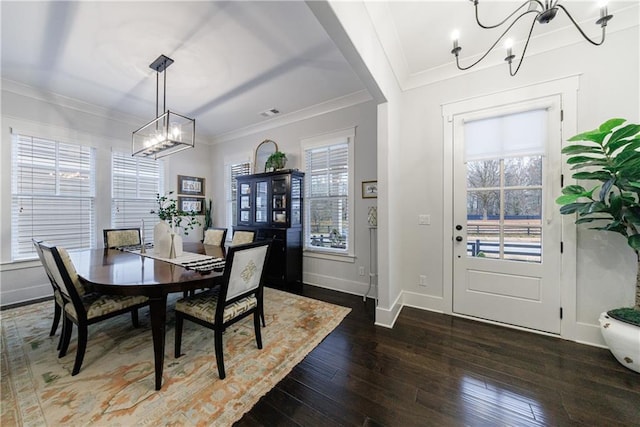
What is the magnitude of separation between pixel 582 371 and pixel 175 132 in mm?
4262

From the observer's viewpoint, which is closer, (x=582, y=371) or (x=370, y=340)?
(x=582, y=371)

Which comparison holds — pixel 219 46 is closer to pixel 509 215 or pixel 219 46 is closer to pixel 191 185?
pixel 191 185

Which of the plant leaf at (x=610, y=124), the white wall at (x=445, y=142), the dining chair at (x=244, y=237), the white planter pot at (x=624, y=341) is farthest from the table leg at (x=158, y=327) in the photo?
the plant leaf at (x=610, y=124)

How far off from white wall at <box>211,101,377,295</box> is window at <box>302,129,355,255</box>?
4.3 inches

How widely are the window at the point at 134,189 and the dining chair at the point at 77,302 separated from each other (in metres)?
2.26

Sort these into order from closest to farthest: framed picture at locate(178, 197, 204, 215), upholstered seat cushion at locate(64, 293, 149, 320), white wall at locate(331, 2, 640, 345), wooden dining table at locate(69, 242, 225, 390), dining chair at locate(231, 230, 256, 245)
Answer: wooden dining table at locate(69, 242, 225, 390) → upholstered seat cushion at locate(64, 293, 149, 320) → white wall at locate(331, 2, 640, 345) → dining chair at locate(231, 230, 256, 245) → framed picture at locate(178, 197, 204, 215)

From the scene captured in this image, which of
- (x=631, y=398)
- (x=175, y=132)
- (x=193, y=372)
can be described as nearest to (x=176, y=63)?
(x=175, y=132)

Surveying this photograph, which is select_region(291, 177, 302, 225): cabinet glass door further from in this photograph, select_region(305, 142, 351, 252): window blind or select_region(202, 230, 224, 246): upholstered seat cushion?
select_region(202, 230, 224, 246): upholstered seat cushion

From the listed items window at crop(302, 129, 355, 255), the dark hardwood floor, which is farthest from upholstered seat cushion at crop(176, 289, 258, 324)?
window at crop(302, 129, 355, 255)

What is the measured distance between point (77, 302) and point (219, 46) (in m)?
2.50

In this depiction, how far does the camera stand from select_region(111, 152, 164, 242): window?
3.93 m

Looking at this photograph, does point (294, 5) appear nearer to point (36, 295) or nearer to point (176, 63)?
point (176, 63)

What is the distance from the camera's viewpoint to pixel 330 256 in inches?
146

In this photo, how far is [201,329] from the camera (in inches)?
93.7
